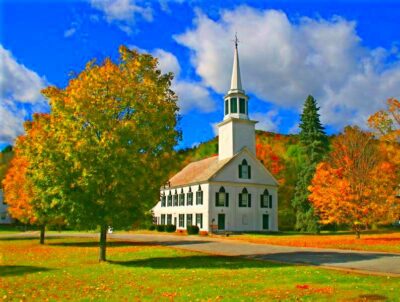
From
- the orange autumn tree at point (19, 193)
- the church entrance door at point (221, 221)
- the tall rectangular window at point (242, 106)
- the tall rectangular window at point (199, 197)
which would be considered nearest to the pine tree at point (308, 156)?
the tall rectangular window at point (242, 106)

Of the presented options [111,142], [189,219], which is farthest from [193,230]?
[111,142]

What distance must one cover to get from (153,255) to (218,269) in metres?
7.63

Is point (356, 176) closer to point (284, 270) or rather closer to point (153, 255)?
point (153, 255)

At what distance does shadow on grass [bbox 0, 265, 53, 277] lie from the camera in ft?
55.6

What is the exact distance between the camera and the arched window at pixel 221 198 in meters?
50.6

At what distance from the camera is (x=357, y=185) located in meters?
34.9

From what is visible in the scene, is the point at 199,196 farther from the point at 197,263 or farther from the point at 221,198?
the point at 197,263

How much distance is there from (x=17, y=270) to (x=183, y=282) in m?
8.02

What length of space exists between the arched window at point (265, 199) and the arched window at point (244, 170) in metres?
2.96

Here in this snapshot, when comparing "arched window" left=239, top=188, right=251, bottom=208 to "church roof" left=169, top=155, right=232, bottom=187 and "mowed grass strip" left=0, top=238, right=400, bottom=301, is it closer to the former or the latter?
"church roof" left=169, top=155, right=232, bottom=187

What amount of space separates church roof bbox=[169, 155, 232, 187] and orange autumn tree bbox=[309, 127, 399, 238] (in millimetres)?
15897

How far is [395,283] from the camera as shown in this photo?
12.5 m

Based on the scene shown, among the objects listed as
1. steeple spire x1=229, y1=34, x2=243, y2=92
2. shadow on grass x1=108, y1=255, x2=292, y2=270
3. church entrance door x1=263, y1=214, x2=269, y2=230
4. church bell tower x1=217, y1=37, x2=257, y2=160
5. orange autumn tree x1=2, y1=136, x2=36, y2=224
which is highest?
steeple spire x1=229, y1=34, x2=243, y2=92

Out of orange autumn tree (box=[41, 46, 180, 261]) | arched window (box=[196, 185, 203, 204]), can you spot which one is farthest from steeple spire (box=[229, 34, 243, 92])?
orange autumn tree (box=[41, 46, 180, 261])
